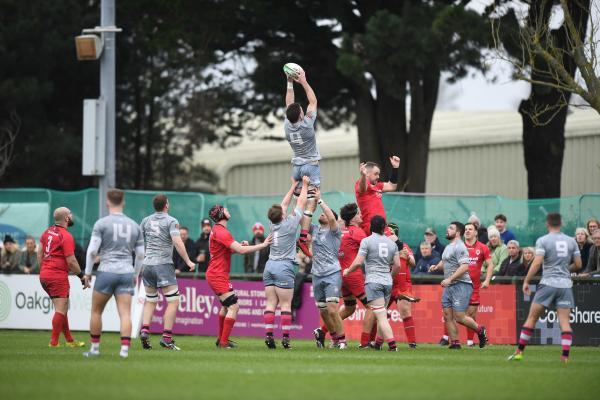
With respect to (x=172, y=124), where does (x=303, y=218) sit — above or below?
below

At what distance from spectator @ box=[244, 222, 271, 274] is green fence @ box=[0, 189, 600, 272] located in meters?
0.47

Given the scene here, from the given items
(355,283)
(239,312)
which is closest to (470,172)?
(239,312)

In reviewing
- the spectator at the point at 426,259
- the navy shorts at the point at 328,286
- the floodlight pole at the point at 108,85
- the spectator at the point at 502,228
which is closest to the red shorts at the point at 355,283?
the navy shorts at the point at 328,286

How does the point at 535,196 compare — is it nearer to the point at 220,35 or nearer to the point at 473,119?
the point at 220,35

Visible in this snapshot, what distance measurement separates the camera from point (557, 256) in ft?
55.7

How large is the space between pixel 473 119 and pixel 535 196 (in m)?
18.5

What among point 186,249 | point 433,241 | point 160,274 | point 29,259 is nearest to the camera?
point 160,274

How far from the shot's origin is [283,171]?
52.6 m

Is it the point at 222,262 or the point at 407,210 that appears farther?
the point at 407,210

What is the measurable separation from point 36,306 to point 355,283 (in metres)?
9.95

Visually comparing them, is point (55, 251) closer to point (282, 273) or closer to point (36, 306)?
point (282, 273)

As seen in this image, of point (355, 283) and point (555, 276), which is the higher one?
point (555, 276)

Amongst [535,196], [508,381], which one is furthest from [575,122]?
[508,381]

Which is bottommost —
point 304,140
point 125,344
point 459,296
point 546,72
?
point 125,344
